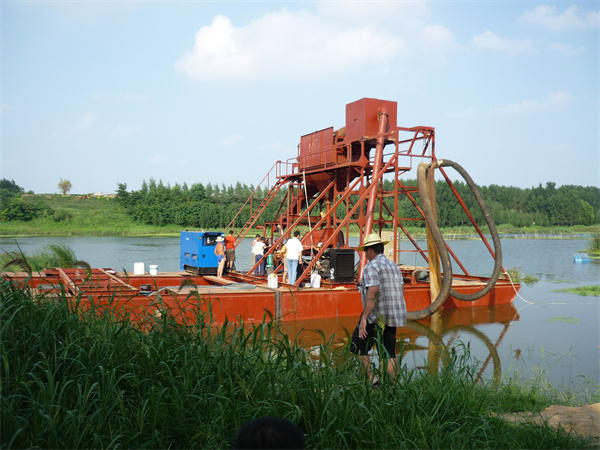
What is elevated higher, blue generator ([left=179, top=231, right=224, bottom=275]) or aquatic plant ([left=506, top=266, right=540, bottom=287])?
blue generator ([left=179, top=231, right=224, bottom=275])

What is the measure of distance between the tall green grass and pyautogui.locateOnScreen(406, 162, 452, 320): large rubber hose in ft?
26.9

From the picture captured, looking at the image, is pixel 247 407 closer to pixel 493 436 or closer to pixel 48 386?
pixel 48 386

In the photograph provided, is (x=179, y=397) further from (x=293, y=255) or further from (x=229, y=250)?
(x=229, y=250)

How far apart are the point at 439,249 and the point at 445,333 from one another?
229 cm

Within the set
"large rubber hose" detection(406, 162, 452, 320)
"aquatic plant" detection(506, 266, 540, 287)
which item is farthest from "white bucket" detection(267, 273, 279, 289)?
"aquatic plant" detection(506, 266, 540, 287)

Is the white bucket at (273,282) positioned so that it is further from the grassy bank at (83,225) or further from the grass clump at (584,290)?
the grassy bank at (83,225)

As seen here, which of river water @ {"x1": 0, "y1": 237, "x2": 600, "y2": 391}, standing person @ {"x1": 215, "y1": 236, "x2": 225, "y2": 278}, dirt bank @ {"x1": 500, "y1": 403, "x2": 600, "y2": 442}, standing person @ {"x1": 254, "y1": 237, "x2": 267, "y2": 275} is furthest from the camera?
standing person @ {"x1": 254, "y1": 237, "x2": 267, "y2": 275}

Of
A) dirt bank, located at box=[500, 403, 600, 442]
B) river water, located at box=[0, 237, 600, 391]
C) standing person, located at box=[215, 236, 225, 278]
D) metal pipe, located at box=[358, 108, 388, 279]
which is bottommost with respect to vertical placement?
river water, located at box=[0, 237, 600, 391]

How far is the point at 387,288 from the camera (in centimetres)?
629

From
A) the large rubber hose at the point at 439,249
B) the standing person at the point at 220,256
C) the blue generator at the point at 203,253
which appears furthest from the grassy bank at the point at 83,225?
the large rubber hose at the point at 439,249

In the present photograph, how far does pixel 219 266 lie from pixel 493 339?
8888mm

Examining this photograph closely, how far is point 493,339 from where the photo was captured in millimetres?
12781

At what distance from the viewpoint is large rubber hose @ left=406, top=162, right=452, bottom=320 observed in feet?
42.8

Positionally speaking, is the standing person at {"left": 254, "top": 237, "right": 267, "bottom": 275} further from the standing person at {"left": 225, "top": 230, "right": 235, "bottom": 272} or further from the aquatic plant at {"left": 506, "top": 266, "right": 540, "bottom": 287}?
the aquatic plant at {"left": 506, "top": 266, "right": 540, "bottom": 287}
